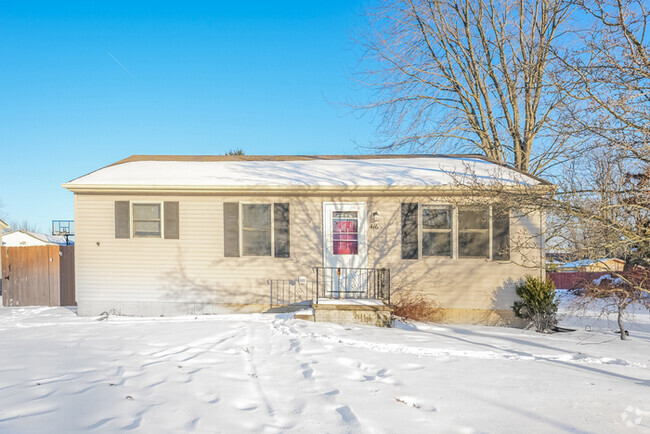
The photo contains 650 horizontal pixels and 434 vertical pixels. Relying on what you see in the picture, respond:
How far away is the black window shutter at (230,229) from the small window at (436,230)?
4216 millimetres

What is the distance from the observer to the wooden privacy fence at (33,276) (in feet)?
33.8

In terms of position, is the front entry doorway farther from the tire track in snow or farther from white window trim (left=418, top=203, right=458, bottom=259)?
the tire track in snow

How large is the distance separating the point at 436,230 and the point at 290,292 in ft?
11.7

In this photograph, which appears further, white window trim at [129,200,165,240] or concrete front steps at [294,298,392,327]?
white window trim at [129,200,165,240]

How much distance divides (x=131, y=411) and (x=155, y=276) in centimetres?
550

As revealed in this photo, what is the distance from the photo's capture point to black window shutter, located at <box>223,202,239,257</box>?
8.08m

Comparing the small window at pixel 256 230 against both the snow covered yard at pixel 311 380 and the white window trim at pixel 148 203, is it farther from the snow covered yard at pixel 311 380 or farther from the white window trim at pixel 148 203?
the snow covered yard at pixel 311 380

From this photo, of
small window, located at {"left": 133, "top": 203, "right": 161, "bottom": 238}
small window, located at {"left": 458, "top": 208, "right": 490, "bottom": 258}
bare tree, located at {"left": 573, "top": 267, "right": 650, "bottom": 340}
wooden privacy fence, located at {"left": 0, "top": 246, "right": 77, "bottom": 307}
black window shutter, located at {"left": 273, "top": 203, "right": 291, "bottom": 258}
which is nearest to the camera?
bare tree, located at {"left": 573, "top": 267, "right": 650, "bottom": 340}

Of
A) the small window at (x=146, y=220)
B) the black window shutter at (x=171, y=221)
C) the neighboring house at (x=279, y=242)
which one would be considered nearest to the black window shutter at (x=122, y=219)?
the neighboring house at (x=279, y=242)

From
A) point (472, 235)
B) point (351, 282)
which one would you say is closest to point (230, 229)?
point (351, 282)

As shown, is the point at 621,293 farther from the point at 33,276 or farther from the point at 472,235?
the point at 33,276

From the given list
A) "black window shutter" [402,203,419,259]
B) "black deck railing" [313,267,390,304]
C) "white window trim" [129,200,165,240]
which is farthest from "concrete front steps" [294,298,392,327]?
"white window trim" [129,200,165,240]

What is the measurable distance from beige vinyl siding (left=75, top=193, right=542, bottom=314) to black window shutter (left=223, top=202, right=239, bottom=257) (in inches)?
3.8

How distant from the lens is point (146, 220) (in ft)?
26.9
